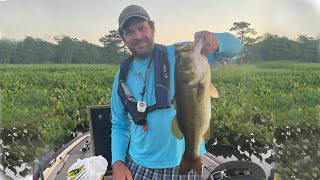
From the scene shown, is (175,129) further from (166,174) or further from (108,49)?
(108,49)

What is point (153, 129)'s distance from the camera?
1614 mm

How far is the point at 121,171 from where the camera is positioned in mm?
1690

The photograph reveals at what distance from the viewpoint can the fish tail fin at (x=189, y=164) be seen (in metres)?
1.61

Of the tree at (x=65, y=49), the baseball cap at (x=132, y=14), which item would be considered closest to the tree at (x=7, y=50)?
the tree at (x=65, y=49)

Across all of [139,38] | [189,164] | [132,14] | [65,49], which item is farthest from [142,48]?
[65,49]

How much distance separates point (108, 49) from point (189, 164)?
0.84 meters

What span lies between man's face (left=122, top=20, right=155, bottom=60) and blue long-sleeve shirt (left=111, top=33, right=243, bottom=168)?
4 centimetres

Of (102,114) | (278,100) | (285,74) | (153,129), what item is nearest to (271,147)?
(278,100)

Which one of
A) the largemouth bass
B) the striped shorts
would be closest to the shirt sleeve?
the striped shorts

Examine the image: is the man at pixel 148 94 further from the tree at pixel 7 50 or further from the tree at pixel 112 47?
the tree at pixel 7 50

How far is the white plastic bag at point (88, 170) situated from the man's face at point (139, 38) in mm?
540

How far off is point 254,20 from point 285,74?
1.60 ft

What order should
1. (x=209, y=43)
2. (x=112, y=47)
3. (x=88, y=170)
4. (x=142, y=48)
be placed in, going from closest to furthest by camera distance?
(x=209, y=43) < (x=142, y=48) < (x=88, y=170) < (x=112, y=47)

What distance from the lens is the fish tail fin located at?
1606mm
